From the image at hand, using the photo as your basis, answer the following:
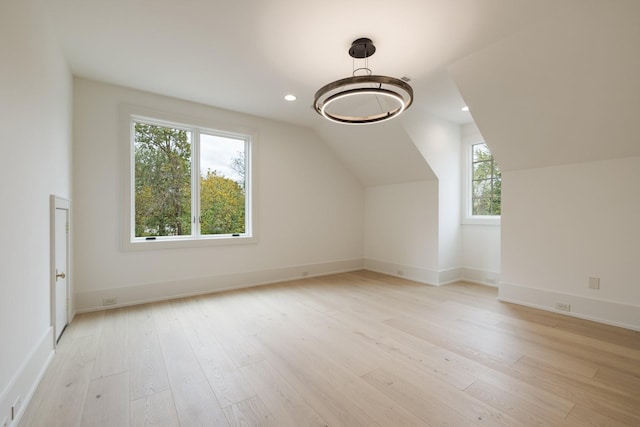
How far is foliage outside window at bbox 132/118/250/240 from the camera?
13.2 ft

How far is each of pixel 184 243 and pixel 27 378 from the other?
2.38 metres

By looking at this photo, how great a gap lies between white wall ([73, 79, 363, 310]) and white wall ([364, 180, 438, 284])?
13.1 inches

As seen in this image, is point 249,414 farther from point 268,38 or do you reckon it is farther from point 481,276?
point 481,276

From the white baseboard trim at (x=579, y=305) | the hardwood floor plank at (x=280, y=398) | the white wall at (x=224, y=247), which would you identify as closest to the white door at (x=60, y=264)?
the white wall at (x=224, y=247)

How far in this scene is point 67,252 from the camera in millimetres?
3107

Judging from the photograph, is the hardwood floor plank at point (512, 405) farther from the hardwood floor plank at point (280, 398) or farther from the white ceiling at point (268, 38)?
the white ceiling at point (268, 38)

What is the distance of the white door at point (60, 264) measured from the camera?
2.51 metres

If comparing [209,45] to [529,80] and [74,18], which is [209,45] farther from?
[529,80]

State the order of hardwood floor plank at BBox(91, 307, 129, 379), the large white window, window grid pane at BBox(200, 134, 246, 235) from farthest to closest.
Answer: the large white window, window grid pane at BBox(200, 134, 246, 235), hardwood floor plank at BBox(91, 307, 129, 379)

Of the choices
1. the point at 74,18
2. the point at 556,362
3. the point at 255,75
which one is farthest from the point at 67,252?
the point at 556,362

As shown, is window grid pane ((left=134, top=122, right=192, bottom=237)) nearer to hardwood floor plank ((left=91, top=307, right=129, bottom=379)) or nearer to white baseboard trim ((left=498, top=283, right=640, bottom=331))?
hardwood floor plank ((left=91, top=307, right=129, bottom=379))

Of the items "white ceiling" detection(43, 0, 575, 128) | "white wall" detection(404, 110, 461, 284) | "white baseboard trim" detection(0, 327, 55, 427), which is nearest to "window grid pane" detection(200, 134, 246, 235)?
"white ceiling" detection(43, 0, 575, 128)

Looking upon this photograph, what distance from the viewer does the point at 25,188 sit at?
1.95 meters

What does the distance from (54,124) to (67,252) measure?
4.53 ft
